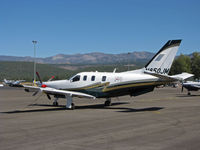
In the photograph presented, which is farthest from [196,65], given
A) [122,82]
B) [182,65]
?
[122,82]

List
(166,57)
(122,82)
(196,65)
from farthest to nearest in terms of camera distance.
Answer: (196,65) → (122,82) → (166,57)

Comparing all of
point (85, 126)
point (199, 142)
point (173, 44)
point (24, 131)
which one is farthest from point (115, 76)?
point (199, 142)

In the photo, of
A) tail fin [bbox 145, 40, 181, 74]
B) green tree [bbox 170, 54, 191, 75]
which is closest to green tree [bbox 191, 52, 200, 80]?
green tree [bbox 170, 54, 191, 75]

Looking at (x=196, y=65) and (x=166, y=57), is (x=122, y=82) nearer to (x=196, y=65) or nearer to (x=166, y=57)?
(x=166, y=57)

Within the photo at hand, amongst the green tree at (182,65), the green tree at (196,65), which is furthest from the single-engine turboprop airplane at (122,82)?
the green tree at (196,65)

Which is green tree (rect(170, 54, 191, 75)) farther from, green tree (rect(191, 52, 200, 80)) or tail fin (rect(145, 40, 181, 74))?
tail fin (rect(145, 40, 181, 74))

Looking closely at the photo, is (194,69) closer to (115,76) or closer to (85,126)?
(115,76)

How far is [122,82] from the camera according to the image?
20.1 m

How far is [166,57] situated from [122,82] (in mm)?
3516

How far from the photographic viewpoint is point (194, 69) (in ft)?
364

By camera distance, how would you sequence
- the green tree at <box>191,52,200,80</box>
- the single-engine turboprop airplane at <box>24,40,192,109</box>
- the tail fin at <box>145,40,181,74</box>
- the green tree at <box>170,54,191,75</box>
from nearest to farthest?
the single-engine turboprop airplane at <box>24,40,192,109</box>, the tail fin at <box>145,40,181,74</box>, the green tree at <box>191,52,200,80</box>, the green tree at <box>170,54,191,75</box>

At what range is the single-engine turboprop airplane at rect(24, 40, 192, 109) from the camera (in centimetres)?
1947

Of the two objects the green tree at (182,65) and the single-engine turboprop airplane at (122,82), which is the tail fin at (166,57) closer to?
the single-engine turboprop airplane at (122,82)

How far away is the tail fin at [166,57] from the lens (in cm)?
1969
